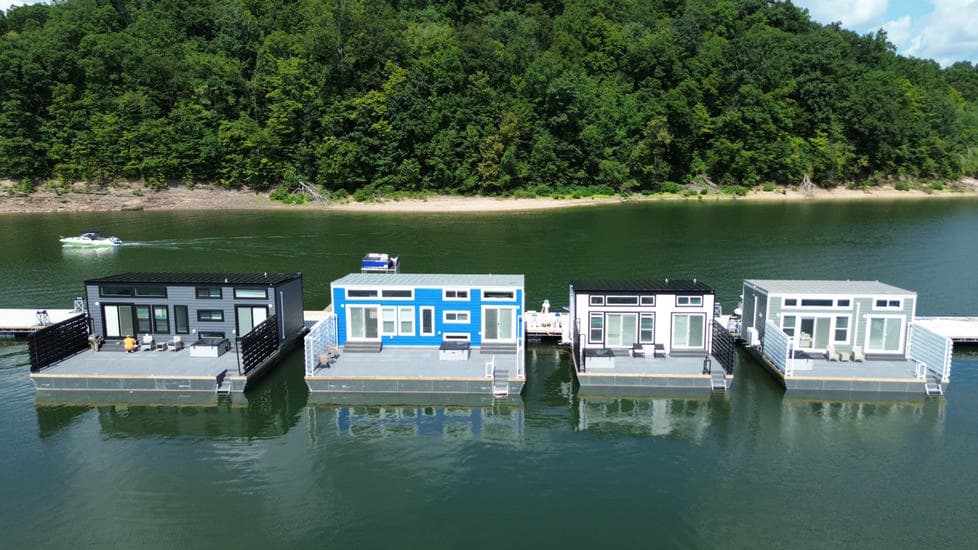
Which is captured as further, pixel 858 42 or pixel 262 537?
pixel 858 42

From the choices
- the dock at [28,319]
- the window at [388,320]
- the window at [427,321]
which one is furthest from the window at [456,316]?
the dock at [28,319]

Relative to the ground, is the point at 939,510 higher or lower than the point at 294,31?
lower

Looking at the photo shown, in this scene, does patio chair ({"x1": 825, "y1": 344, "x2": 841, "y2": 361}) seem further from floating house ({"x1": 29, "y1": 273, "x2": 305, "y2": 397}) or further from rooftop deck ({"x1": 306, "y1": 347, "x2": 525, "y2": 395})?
floating house ({"x1": 29, "y1": 273, "x2": 305, "y2": 397})

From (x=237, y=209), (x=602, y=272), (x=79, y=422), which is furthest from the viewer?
(x=237, y=209)

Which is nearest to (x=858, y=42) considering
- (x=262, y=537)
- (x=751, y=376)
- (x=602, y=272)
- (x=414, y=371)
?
(x=602, y=272)

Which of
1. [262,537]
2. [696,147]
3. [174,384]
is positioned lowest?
[262,537]

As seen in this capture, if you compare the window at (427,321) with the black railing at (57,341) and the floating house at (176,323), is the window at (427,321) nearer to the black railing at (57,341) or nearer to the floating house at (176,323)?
the floating house at (176,323)

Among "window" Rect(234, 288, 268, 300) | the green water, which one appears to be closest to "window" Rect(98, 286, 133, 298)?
"window" Rect(234, 288, 268, 300)

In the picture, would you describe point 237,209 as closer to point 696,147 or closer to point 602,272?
point 602,272

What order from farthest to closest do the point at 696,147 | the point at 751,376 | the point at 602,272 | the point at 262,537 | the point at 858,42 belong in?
1. the point at 858,42
2. the point at 696,147
3. the point at 602,272
4. the point at 751,376
5. the point at 262,537
